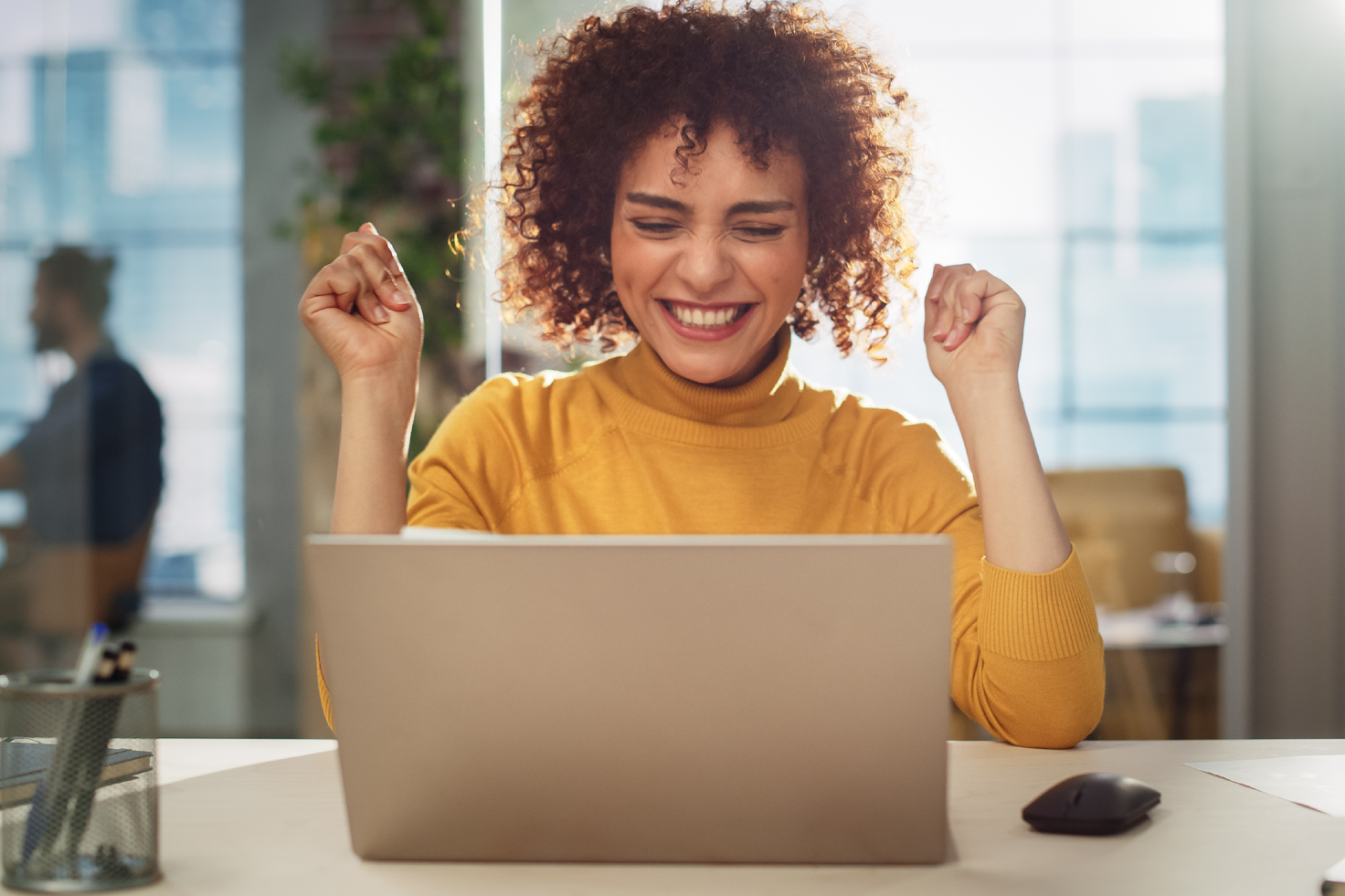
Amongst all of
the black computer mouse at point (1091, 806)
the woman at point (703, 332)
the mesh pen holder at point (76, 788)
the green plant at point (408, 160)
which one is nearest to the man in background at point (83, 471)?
the green plant at point (408, 160)

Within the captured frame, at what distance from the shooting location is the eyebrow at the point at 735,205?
52.6 inches

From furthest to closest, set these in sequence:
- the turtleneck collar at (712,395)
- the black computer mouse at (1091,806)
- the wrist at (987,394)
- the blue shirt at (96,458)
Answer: the blue shirt at (96,458) < the turtleneck collar at (712,395) < the wrist at (987,394) < the black computer mouse at (1091,806)

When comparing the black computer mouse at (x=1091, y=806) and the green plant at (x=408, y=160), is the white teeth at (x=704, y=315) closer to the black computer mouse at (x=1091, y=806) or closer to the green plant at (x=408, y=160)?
the black computer mouse at (x=1091, y=806)

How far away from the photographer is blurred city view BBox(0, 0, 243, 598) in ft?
9.71

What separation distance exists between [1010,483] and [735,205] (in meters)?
0.48

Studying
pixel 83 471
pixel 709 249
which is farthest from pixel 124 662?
pixel 83 471

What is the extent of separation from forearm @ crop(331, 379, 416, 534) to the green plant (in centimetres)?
173

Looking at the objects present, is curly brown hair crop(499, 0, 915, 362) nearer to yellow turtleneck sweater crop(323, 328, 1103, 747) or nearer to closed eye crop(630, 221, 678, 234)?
closed eye crop(630, 221, 678, 234)

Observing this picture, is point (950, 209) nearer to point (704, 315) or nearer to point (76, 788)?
point (704, 315)

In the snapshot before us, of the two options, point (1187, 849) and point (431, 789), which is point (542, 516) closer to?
point (431, 789)

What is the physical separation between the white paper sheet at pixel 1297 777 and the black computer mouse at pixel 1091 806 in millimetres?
161

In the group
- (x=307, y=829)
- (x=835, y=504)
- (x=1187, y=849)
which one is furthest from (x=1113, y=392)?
(x=307, y=829)

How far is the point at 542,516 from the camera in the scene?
4.63 ft

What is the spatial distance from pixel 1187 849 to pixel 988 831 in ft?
0.43
